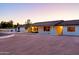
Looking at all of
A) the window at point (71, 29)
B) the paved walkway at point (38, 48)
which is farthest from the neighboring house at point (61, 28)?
the paved walkway at point (38, 48)

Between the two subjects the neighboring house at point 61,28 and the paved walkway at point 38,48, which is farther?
the neighboring house at point 61,28

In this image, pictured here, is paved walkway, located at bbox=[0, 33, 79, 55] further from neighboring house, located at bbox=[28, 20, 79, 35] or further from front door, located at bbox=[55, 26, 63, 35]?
front door, located at bbox=[55, 26, 63, 35]

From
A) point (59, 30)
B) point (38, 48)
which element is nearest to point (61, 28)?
point (59, 30)

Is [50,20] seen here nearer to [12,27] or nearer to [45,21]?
[45,21]

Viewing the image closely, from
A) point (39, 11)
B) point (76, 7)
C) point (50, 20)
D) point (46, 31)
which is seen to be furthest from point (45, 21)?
point (76, 7)

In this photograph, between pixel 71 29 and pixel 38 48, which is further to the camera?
pixel 71 29

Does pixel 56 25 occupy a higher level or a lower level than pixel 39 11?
lower

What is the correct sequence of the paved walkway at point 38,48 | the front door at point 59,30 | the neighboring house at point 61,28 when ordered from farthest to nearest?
1. the front door at point 59,30
2. the neighboring house at point 61,28
3. the paved walkway at point 38,48

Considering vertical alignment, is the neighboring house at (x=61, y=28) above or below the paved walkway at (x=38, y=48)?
above

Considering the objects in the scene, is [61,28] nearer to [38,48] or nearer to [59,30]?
[59,30]

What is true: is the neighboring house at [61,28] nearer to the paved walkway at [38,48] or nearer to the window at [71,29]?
the window at [71,29]

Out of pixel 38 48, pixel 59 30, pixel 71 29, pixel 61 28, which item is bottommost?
pixel 38 48
